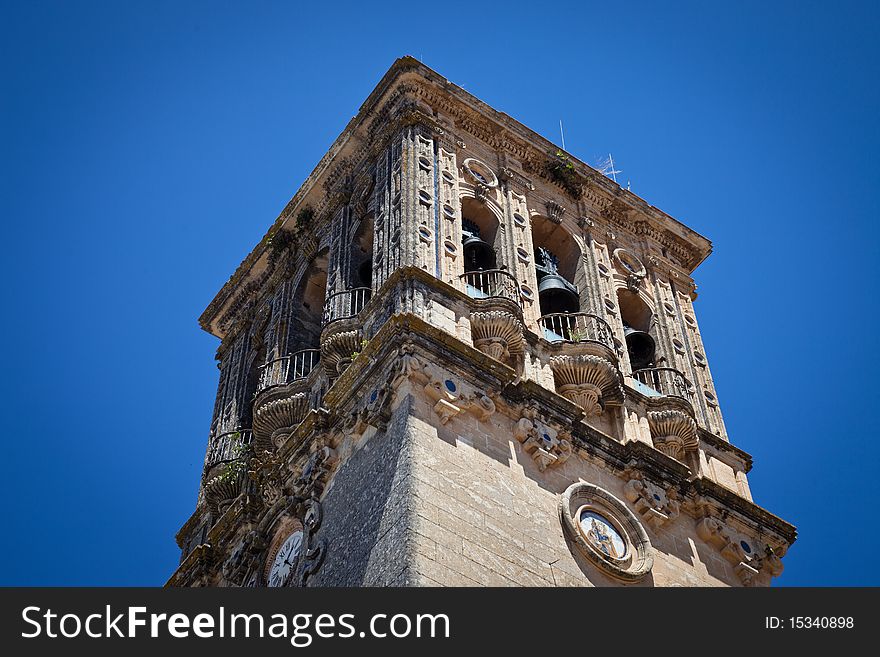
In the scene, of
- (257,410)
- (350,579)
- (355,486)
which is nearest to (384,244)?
(257,410)

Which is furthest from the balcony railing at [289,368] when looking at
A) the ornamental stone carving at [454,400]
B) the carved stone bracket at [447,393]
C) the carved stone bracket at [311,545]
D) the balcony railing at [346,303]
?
the ornamental stone carving at [454,400]

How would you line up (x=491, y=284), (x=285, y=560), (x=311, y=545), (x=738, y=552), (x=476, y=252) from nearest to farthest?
(x=311, y=545) < (x=285, y=560) < (x=738, y=552) < (x=491, y=284) < (x=476, y=252)

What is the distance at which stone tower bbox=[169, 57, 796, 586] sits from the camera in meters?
23.3

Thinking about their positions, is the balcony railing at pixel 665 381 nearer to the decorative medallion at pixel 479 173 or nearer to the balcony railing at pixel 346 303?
the decorative medallion at pixel 479 173

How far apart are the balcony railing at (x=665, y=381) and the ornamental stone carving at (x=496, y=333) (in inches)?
143

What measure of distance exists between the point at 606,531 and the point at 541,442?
1712 mm

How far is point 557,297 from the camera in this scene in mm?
31516

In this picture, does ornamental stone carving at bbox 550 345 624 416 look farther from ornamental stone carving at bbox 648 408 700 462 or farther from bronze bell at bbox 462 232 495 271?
bronze bell at bbox 462 232 495 271

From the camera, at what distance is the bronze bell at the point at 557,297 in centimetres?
3120

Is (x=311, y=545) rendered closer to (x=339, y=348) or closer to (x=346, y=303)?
(x=339, y=348)

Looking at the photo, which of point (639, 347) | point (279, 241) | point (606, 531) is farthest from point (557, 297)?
point (606, 531)

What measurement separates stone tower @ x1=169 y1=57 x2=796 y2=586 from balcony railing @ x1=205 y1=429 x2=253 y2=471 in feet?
0.26

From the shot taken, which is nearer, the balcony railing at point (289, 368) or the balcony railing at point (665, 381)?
the balcony railing at point (665, 381)

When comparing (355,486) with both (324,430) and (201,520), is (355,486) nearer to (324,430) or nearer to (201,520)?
(324,430)
